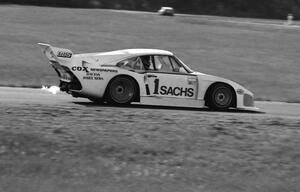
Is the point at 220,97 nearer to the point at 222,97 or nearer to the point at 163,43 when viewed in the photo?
the point at 222,97

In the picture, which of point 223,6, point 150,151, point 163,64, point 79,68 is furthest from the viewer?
point 223,6

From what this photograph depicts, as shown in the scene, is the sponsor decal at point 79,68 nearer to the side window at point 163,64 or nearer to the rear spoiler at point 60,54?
the rear spoiler at point 60,54

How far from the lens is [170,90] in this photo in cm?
1451

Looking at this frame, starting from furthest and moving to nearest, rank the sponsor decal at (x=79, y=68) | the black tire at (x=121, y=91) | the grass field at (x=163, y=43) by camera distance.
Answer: the grass field at (x=163, y=43) → the black tire at (x=121, y=91) → the sponsor decal at (x=79, y=68)

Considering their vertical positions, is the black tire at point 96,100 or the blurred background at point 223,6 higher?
the blurred background at point 223,6

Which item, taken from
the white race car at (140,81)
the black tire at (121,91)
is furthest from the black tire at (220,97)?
the black tire at (121,91)

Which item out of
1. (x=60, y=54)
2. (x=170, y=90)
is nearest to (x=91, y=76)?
(x=60, y=54)

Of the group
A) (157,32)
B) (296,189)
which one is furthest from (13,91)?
(157,32)

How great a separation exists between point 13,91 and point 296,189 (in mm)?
10469

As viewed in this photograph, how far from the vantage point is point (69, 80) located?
557 inches

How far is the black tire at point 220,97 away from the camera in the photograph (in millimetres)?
14703

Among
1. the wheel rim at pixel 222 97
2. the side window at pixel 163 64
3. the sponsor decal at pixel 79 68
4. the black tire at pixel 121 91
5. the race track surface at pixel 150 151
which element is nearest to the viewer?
the race track surface at pixel 150 151

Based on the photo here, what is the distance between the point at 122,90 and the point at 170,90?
114 cm

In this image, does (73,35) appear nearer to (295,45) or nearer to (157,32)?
(157,32)
